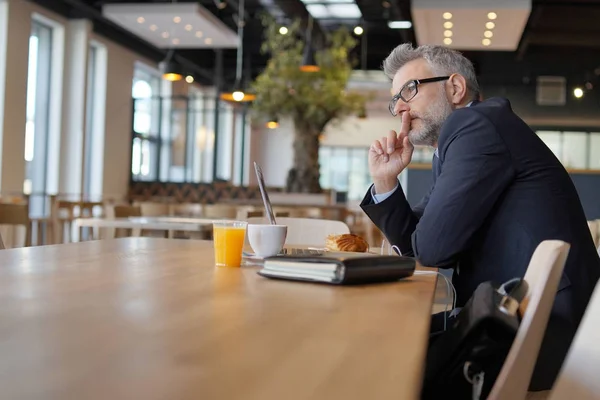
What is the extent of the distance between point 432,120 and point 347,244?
17.2 inches

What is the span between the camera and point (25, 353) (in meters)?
0.73

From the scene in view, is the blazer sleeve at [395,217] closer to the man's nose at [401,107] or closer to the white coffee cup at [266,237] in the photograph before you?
the man's nose at [401,107]

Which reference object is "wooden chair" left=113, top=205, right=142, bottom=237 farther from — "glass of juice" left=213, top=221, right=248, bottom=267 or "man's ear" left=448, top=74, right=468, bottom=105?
"glass of juice" left=213, top=221, right=248, bottom=267

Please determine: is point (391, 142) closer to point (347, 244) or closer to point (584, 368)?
point (347, 244)

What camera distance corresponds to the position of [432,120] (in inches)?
81.3

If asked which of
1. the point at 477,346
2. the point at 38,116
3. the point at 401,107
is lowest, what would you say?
the point at 477,346

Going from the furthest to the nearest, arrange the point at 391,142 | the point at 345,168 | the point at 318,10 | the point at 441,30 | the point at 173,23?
the point at 345,168 < the point at 318,10 < the point at 173,23 < the point at 441,30 < the point at 391,142

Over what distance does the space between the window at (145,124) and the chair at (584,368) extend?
1231 cm

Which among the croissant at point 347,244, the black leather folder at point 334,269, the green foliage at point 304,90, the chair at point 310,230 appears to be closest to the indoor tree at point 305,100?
the green foliage at point 304,90

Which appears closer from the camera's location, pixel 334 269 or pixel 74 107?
Answer: pixel 334 269

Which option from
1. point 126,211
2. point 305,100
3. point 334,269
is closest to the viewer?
point 334,269

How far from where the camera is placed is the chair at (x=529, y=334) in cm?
83

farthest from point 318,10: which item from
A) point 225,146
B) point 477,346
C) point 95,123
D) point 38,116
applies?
point 477,346

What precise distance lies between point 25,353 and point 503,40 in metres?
9.78
